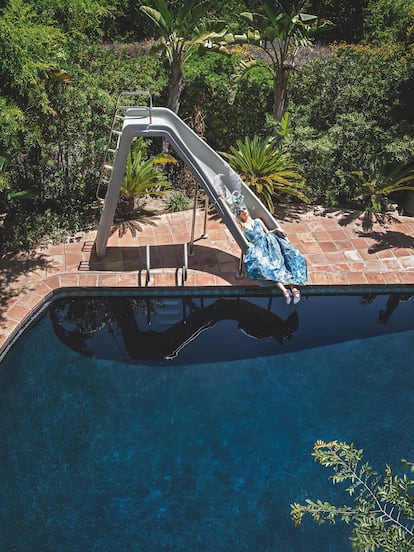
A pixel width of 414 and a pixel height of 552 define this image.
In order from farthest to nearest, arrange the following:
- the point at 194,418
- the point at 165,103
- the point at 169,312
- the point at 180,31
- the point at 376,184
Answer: the point at 165,103, the point at 376,184, the point at 180,31, the point at 169,312, the point at 194,418

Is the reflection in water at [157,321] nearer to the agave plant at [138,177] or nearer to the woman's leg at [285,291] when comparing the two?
the woman's leg at [285,291]

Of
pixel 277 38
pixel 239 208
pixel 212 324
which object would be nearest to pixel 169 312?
pixel 212 324

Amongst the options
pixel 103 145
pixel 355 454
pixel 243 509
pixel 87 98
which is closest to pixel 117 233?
pixel 103 145

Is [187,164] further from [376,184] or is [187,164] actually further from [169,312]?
[376,184]

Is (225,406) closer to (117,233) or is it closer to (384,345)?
(384,345)

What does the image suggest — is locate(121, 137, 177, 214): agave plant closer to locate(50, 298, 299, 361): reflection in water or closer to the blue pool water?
locate(50, 298, 299, 361): reflection in water
